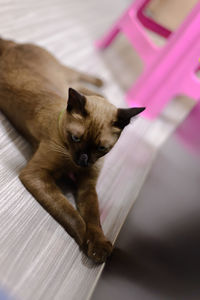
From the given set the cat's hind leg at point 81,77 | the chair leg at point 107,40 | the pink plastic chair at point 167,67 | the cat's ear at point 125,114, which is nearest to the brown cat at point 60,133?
the cat's ear at point 125,114

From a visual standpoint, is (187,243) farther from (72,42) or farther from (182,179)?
(72,42)

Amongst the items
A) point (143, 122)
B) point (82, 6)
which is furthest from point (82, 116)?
point (82, 6)

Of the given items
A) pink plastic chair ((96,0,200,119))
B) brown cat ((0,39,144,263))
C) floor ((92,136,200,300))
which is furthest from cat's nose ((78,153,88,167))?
pink plastic chair ((96,0,200,119))

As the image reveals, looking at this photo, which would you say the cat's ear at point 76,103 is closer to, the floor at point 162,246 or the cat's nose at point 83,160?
the cat's nose at point 83,160

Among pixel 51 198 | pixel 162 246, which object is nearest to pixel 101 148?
pixel 51 198

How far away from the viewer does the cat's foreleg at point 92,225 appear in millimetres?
833

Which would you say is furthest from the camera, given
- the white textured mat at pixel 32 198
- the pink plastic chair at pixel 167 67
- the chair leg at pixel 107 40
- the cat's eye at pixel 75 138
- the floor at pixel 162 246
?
the chair leg at pixel 107 40

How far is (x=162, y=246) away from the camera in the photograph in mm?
766

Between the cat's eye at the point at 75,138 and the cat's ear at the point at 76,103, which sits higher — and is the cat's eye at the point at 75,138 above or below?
below

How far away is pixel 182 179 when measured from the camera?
1001 millimetres

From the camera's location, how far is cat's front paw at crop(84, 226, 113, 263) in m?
0.83

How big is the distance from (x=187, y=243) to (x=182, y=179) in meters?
0.34

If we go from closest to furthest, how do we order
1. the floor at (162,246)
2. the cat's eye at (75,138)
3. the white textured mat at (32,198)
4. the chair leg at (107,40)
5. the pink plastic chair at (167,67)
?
the floor at (162,246), the white textured mat at (32,198), the cat's eye at (75,138), the pink plastic chair at (167,67), the chair leg at (107,40)

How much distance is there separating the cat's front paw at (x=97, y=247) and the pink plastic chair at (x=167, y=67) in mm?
1067
